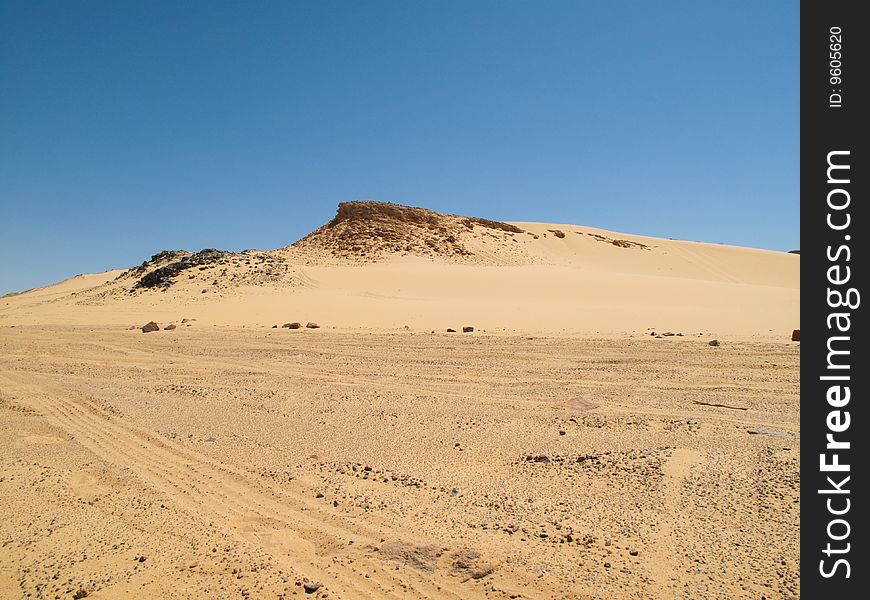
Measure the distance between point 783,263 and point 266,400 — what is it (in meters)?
53.3

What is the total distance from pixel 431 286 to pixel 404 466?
72.4 ft

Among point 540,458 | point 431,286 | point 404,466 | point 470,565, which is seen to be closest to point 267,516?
point 404,466

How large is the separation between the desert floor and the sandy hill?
808 centimetres

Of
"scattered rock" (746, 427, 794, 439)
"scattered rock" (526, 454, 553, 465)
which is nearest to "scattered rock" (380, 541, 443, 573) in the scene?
"scattered rock" (526, 454, 553, 465)

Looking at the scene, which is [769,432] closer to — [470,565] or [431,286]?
[470,565]

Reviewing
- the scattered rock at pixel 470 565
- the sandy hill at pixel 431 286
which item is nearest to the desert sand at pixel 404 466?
the scattered rock at pixel 470 565

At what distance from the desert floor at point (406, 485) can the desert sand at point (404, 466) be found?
0.8 inches

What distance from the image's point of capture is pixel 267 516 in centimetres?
370

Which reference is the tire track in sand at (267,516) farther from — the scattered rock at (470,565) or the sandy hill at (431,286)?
the sandy hill at (431,286)

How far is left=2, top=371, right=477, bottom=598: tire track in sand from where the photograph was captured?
9.61 feet

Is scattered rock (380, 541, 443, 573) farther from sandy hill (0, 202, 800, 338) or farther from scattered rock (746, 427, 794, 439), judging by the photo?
sandy hill (0, 202, 800, 338)

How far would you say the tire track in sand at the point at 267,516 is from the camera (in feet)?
9.61

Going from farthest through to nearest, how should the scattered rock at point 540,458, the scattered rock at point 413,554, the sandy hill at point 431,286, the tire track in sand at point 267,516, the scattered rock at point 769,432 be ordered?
the sandy hill at point 431,286 → the scattered rock at point 769,432 → the scattered rock at point 540,458 → the scattered rock at point 413,554 → the tire track in sand at point 267,516

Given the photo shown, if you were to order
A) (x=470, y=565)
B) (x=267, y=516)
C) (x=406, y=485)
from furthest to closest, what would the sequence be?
(x=406, y=485) < (x=267, y=516) < (x=470, y=565)
